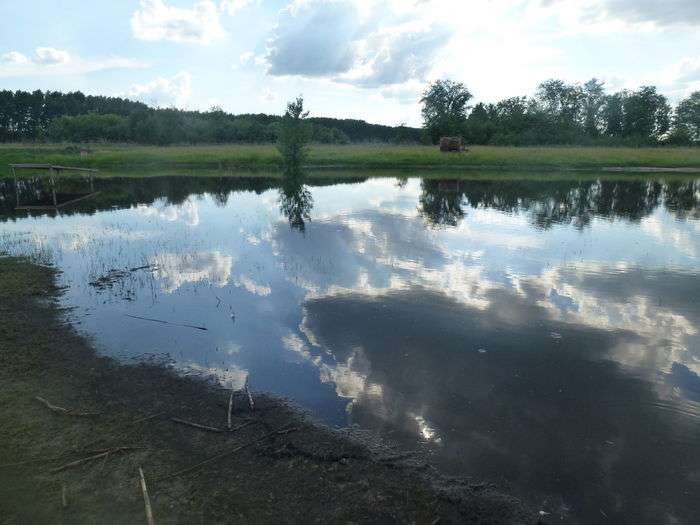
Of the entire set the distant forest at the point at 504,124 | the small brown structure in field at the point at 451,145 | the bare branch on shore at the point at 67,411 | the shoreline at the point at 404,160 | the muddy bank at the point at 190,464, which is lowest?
the muddy bank at the point at 190,464

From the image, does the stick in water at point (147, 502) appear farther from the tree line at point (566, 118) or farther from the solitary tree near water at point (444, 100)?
the solitary tree near water at point (444, 100)

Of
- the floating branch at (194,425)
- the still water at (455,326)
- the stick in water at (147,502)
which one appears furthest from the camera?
the floating branch at (194,425)

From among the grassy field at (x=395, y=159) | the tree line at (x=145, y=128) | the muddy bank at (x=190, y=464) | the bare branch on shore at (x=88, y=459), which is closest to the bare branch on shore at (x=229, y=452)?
the muddy bank at (x=190, y=464)

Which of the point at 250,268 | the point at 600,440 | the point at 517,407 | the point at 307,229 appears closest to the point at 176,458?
the point at 517,407

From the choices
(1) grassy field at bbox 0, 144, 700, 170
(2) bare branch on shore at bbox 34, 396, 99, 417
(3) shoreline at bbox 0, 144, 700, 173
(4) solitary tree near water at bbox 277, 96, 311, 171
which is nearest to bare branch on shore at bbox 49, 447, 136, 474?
(2) bare branch on shore at bbox 34, 396, 99, 417

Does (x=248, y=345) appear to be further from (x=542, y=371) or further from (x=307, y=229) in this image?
(x=307, y=229)

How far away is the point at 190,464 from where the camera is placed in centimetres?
825

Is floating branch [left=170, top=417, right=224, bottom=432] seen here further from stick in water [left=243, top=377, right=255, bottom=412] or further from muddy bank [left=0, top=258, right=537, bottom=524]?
stick in water [left=243, top=377, right=255, bottom=412]

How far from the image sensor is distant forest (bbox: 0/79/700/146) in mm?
116000

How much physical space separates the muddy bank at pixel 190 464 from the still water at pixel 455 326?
78cm

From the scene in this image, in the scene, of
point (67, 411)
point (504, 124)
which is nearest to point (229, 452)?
point (67, 411)

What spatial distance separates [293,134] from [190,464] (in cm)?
6964

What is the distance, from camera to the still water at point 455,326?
882 centimetres

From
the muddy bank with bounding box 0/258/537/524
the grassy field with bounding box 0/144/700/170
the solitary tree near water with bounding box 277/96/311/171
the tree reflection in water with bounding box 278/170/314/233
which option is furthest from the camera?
the grassy field with bounding box 0/144/700/170
